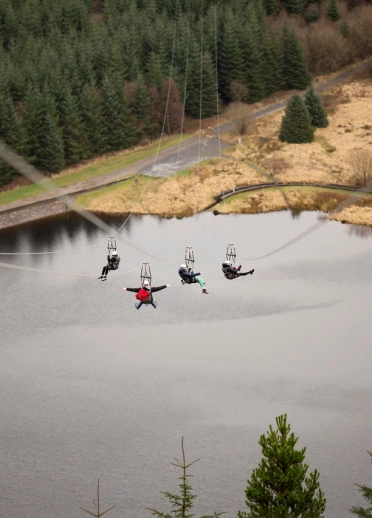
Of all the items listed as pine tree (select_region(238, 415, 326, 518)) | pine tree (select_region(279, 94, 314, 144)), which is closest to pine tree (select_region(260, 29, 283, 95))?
pine tree (select_region(279, 94, 314, 144))

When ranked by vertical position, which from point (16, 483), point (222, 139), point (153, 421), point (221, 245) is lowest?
point (16, 483)

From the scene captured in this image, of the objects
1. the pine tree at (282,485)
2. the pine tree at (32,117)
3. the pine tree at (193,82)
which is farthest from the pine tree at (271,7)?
the pine tree at (282,485)

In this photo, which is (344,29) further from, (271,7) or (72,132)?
(72,132)

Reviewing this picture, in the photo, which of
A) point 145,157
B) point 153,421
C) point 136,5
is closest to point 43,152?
point 145,157

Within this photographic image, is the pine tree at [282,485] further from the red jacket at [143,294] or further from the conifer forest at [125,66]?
the conifer forest at [125,66]

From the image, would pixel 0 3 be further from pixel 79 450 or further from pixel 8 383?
pixel 79 450

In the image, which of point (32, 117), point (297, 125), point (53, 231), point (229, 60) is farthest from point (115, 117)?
point (297, 125)
